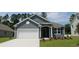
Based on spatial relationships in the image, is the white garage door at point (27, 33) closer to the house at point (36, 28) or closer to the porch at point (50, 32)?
the house at point (36, 28)

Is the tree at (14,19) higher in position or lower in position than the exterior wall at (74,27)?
higher

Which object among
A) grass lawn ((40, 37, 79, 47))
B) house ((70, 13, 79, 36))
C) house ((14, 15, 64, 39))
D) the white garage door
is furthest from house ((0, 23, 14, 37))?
house ((70, 13, 79, 36))

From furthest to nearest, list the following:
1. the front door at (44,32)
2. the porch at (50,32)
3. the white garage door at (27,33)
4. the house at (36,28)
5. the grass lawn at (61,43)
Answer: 1. the white garage door at (27,33)
2. the front door at (44,32)
3. the house at (36,28)
4. the porch at (50,32)
5. the grass lawn at (61,43)

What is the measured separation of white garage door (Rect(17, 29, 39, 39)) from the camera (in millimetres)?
21875

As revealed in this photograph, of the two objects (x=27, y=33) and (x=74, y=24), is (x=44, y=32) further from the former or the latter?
(x=74, y=24)

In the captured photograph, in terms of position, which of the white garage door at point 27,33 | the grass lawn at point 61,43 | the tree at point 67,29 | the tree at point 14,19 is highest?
the tree at point 14,19

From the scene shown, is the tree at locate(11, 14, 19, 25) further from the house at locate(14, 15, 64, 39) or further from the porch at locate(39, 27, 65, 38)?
the porch at locate(39, 27, 65, 38)

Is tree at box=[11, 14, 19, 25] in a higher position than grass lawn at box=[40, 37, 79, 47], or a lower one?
higher

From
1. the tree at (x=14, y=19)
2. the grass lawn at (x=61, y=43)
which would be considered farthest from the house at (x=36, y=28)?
the grass lawn at (x=61, y=43)

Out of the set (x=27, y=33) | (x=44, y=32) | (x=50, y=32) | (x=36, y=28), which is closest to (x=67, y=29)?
(x=50, y=32)

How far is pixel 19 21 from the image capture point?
69.6 feet

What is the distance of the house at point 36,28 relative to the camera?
21.5 m
